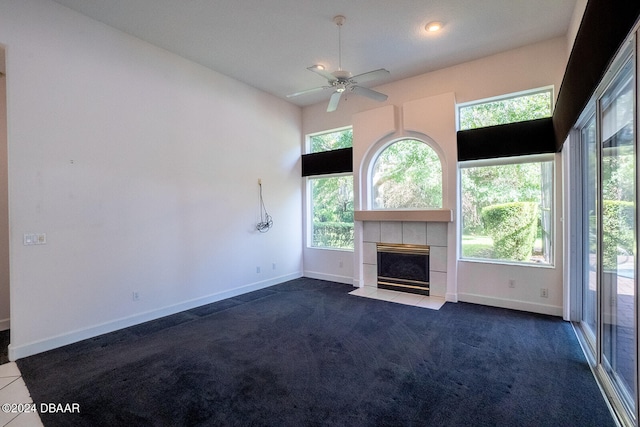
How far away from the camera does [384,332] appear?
353cm

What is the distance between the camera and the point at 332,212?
6195mm

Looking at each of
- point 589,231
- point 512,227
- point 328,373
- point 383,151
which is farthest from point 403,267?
point 328,373

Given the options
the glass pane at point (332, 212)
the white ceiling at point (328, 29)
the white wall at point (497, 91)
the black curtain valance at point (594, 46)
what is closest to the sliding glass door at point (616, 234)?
the black curtain valance at point (594, 46)

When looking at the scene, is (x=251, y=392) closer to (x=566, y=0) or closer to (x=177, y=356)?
(x=177, y=356)

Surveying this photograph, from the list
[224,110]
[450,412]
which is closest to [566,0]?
[450,412]

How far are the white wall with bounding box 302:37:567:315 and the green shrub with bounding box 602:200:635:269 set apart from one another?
1.65 meters

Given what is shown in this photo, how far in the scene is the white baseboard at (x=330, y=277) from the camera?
5.87 m

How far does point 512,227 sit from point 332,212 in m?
3.13

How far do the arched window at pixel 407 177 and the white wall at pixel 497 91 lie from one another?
1.16ft

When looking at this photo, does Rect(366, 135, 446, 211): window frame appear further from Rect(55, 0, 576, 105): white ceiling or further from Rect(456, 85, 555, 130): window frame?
Rect(55, 0, 576, 105): white ceiling

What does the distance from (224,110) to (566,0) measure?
14.9 ft

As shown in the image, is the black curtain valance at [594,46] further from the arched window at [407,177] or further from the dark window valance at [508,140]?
the arched window at [407,177]

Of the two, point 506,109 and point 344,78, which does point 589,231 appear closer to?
point 506,109

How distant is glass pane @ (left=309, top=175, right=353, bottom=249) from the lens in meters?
6.00
